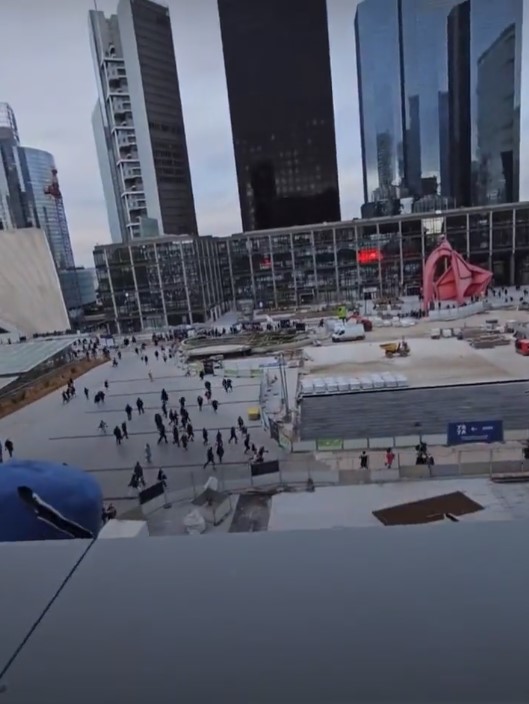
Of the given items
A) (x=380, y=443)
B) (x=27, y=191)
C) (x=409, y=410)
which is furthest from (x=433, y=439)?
(x=27, y=191)

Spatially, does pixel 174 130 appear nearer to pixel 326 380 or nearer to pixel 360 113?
pixel 360 113

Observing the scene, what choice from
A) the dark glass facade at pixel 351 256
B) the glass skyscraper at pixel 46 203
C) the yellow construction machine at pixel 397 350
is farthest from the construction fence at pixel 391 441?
the glass skyscraper at pixel 46 203

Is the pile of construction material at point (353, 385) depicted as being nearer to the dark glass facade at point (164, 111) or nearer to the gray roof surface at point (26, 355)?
the gray roof surface at point (26, 355)

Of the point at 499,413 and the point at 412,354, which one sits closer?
the point at 499,413

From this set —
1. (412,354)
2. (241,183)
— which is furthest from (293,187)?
(412,354)

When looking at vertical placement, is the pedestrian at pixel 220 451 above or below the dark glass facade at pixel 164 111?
below

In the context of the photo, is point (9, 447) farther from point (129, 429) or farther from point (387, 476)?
point (387, 476)

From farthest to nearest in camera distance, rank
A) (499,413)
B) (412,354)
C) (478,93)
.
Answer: (478,93) → (412,354) → (499,413)

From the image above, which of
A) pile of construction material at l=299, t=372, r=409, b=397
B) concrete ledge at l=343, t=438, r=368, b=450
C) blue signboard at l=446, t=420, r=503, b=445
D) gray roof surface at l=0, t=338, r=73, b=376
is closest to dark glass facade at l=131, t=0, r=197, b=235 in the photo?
gray roof surface at l=0, t=338, r=73, b=376
